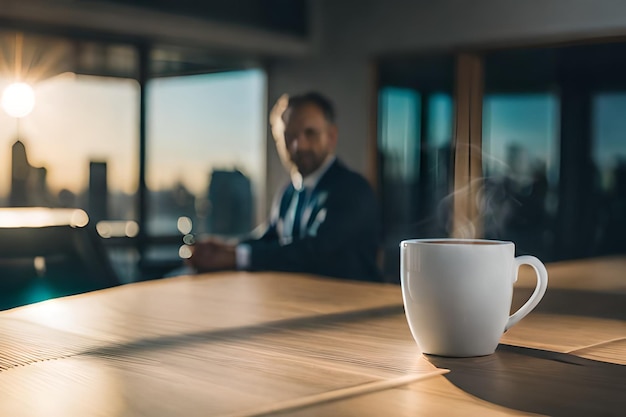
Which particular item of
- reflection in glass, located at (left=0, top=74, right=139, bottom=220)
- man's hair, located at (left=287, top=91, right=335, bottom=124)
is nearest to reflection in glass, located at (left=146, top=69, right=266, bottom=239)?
reflection in glass, located at (left=0, top=74, right=139, bottom=220)

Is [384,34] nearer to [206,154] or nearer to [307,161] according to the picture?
[206,154]

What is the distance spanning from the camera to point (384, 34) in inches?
203

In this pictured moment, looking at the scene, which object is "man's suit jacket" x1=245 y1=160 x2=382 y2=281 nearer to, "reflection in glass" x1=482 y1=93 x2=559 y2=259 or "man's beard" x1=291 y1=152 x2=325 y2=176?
"man's beard" x1=291 y1=152 x2=325 y2=176

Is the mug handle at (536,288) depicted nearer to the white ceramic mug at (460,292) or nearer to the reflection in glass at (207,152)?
the white ceramic mug at (460,292)

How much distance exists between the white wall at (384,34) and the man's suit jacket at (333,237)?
8.08 feet

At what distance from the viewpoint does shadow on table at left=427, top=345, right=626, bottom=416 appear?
1.84 feet

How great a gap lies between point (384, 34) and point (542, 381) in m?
4.69

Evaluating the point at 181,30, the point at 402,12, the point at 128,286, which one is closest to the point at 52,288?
the point at 128,286

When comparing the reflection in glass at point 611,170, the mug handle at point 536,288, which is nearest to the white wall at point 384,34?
the reflection in glass at point 611,170

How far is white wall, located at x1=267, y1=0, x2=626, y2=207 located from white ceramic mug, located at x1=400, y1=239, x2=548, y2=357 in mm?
3881

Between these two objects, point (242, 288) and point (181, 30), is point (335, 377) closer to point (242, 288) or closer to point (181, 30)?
point (242, 288)

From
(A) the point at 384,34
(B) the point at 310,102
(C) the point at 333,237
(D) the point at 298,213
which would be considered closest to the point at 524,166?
(A) the point at 384,34

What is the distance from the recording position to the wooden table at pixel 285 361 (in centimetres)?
56

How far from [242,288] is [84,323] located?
1.27 ft
